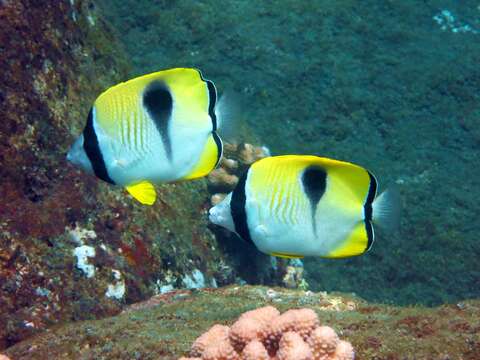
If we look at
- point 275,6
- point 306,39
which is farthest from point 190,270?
point 275,6

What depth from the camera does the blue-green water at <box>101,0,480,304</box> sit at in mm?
7062

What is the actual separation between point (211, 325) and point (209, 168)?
3.60 feet

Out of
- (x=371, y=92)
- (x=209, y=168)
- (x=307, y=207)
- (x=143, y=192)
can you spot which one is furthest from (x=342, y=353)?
(x=371, y=92)

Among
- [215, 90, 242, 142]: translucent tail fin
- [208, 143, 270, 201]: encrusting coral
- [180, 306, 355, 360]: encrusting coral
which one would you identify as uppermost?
[215, 90, 242, 142]: translucent tail fin

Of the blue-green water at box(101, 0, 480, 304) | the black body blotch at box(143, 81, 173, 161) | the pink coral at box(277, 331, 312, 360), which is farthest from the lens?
the blue-green water at box(101, 0, 480, 304)

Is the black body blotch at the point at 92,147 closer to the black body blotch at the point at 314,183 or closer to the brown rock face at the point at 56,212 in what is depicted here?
the black body blotch at the point at 314,183

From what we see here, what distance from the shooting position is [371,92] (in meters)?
9.05

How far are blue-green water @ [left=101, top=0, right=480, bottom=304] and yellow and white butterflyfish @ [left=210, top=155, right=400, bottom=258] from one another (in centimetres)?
444

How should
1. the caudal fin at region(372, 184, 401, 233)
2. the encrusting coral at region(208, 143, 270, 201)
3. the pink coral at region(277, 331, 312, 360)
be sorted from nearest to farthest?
1. the pink coral at region(277, 331, 312, 360)
2. the caudal fin at region(372, 184, 401, 233)
3. the encrusting coral at region(208, 143, 270, 201)

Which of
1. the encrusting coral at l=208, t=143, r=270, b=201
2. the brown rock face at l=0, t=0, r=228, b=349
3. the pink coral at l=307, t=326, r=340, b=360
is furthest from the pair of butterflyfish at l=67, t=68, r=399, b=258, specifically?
the encrusting coral at l=208, t=143, r=270, b=201

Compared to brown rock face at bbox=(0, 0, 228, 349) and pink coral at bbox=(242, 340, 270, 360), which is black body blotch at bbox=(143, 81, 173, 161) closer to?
pink coral at bbox=(242, 340, 270, 360)

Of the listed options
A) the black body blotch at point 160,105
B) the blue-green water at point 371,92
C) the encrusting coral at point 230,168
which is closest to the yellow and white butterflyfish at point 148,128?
the black body blotch at point 160,105

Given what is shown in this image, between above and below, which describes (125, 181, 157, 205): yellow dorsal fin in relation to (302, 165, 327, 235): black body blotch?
below

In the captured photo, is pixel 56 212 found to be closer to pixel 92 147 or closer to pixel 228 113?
pixel 92 147
